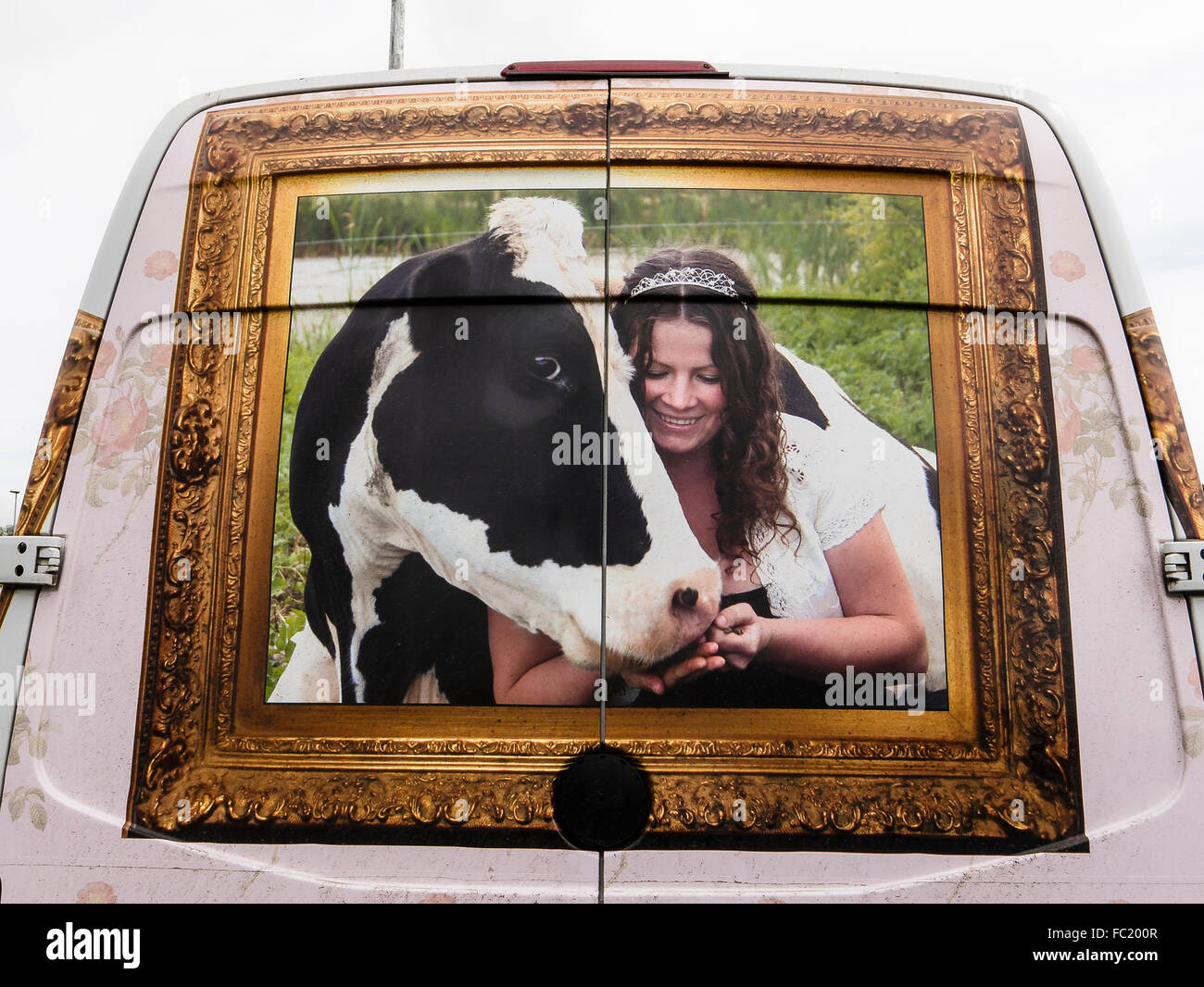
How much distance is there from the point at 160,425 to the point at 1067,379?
171cm

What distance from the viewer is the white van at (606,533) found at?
59.0 inches

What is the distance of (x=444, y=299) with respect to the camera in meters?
1.62

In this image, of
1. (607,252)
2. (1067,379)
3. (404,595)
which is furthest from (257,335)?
(1067,379)

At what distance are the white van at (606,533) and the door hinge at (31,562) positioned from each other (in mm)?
10

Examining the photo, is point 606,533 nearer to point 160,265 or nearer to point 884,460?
point 884,460

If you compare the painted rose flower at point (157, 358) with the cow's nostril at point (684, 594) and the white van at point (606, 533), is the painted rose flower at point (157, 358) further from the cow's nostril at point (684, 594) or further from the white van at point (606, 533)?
the cow's nostril at point (684, 594)

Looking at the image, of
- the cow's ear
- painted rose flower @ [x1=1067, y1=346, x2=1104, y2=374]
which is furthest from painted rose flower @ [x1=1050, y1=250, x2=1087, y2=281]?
the cow's ear

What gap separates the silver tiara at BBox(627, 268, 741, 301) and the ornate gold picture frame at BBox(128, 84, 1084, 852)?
19cm

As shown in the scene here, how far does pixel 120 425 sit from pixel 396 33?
574 centimetres

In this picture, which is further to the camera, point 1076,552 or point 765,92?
point 765,92

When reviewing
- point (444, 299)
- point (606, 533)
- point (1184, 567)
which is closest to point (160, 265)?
point (444, 299)
